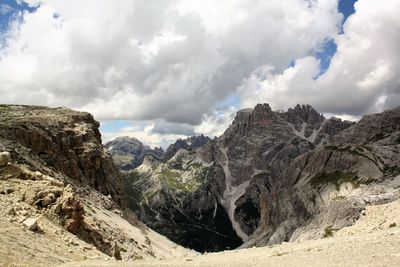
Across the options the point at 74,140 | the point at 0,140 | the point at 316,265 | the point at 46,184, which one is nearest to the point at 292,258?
the point at 316,265

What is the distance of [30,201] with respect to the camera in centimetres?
4006

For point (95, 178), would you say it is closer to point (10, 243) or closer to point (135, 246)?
point (135, 246)

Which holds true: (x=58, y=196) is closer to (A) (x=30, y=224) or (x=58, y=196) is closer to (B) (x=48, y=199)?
(B) (x=48, y=199)

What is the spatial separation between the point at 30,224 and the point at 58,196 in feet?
39.1

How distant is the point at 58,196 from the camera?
44.4m

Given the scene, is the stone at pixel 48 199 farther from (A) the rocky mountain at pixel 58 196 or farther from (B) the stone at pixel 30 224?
(B) the stone at pixel 30 224

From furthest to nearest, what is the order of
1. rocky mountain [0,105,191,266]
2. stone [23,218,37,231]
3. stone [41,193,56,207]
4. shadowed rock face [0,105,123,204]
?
1. shadowed rock face [0,105,123,204]
2. stone [41,193,56,207]
3. stone [23,218,37,231]
4. rocky mountain [0,105,191,266]

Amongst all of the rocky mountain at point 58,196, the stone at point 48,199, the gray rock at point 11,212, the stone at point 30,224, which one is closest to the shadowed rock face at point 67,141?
the rocky mountain at point 58,196

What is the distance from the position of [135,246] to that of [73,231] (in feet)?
119

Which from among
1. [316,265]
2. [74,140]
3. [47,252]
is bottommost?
[316,265]

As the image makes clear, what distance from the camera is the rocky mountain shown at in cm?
3060

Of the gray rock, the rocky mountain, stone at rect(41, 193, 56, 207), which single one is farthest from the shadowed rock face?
the gray rock

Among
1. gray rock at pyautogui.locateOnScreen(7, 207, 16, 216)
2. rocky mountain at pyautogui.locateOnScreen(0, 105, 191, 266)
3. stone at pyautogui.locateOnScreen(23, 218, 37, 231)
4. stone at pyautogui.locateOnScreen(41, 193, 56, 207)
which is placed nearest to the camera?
rocky mountain at pyautogui.locateOnScreen(0, 105, 191, 266)

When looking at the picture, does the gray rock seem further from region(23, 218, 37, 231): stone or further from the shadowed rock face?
the shadowed rock face
